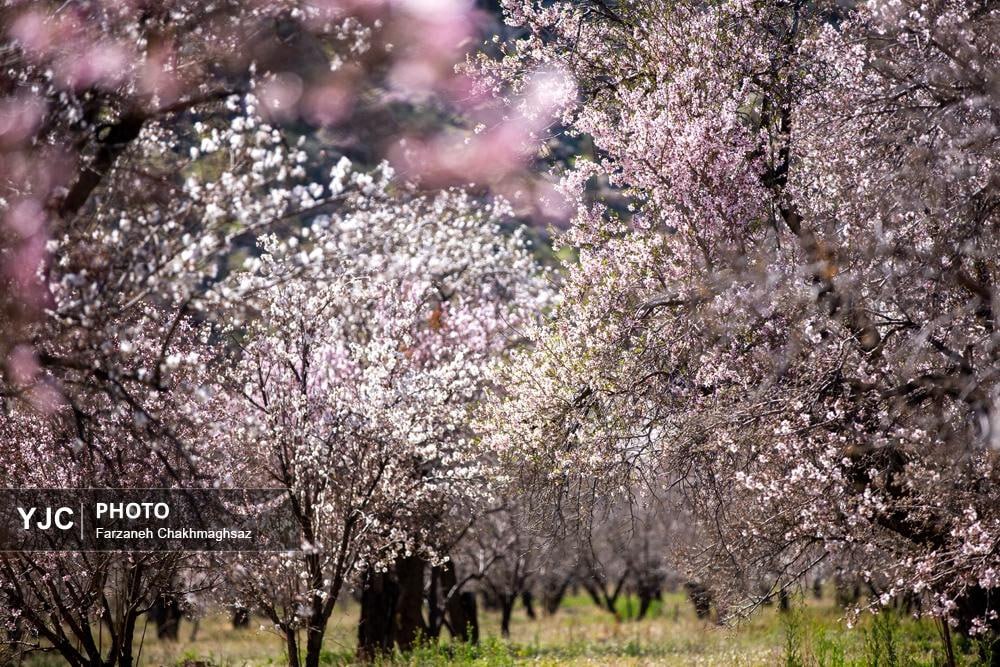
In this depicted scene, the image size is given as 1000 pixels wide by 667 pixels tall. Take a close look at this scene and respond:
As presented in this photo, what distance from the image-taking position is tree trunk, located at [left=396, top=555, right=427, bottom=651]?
18656 mm

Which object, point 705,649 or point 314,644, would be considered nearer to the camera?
point 314,644

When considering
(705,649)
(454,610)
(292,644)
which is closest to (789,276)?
(292,644)

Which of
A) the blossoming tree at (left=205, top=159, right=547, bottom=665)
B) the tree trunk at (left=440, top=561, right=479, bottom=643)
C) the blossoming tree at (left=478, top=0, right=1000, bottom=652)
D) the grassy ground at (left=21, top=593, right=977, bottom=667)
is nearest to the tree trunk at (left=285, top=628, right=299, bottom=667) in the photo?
the blossoming tree at (left=205, top=159, right=547, bottom=665)

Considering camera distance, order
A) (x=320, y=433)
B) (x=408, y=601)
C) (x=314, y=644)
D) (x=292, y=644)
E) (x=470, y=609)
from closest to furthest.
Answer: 1. (x=292, y=644)
2. (x=320, y=433)
3. (x=314, y=644)
4. (x=408, y=601)
5. (x=470, y=609)

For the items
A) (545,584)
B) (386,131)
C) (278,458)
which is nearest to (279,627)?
(278,458)

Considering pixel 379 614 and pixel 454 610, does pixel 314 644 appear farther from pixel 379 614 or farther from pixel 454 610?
pixel 454 610

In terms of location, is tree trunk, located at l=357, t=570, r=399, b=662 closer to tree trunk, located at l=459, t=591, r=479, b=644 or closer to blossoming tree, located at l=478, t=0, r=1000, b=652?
tree trunk, located at l=459, t=591, r=479, b=644

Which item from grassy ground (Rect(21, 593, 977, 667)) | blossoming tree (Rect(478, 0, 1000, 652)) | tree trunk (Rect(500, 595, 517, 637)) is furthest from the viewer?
tree trunk (Rect(500, 595, 517, 637))

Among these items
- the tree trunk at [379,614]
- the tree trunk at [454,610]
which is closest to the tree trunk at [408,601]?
the tree trunk at [379,614]

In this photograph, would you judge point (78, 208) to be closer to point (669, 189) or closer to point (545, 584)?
point (669, 189)

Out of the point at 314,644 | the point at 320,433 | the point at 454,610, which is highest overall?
the point at 320,433

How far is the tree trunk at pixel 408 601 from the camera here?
18.7 metres

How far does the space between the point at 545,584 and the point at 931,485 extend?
43314mm

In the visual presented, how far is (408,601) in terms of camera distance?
61.6 ft
